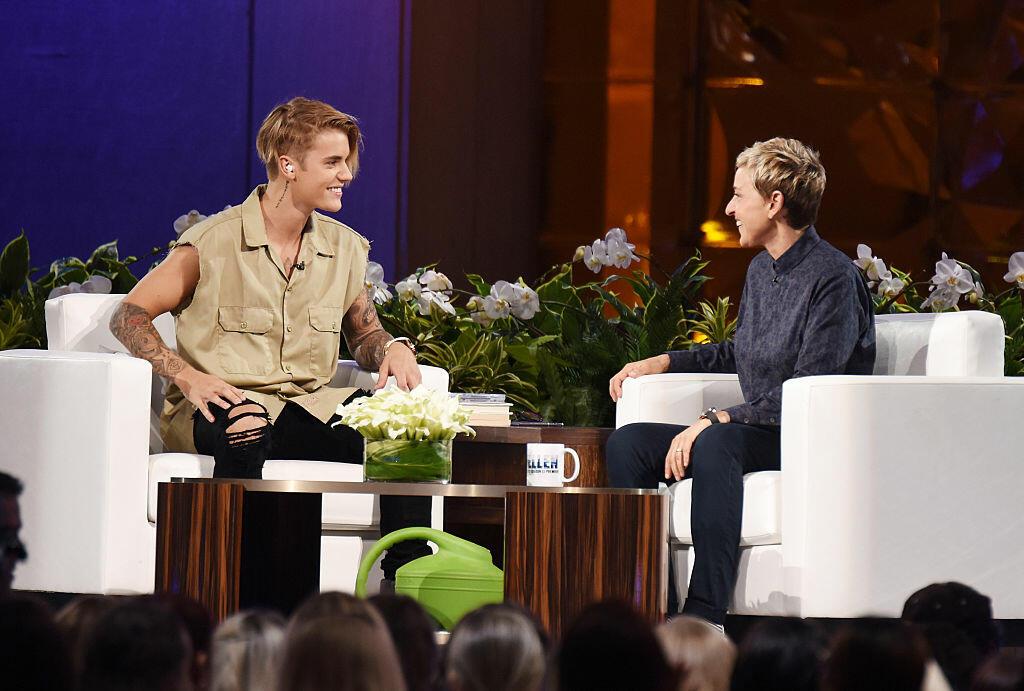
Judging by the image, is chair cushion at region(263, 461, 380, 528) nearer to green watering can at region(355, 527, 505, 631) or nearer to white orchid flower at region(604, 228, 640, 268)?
green watering can at region(355, 527, 505, 631)

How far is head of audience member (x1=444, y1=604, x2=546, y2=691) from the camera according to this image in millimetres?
1383

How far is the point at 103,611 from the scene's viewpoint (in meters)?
1.41

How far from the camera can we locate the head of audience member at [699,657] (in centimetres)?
139

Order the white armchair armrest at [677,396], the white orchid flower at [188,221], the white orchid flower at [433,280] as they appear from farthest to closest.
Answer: the white orchid flower at [188,221] < the white orchid flower at [433,280] < the white armchair armrest at [677,396]

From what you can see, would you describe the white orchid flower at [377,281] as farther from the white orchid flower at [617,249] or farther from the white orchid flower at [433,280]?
the white orchid flower at [617,249]

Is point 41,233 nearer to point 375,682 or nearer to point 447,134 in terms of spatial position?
point 447,134

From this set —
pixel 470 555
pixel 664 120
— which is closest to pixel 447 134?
pixel 664 120

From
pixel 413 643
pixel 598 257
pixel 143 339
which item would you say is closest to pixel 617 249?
pixel 598 257

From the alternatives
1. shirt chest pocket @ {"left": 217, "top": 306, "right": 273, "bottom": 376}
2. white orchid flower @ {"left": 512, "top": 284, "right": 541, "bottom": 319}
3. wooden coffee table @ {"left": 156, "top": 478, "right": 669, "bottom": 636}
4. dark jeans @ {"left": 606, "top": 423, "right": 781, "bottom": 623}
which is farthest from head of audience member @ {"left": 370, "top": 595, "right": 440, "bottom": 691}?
white orchid flower @ {"left": 512, "top": 284, "right": 541, "bottom": 319}

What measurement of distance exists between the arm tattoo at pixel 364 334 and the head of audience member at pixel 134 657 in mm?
2214

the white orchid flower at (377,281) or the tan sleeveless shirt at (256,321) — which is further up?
the white orchid flower at (377,281)

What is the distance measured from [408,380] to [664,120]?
318 cm

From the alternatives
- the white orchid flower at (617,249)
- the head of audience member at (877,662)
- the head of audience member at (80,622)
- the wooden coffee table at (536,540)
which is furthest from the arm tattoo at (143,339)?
the head of audience member at (877,662)

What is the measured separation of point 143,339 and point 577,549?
133 cm
